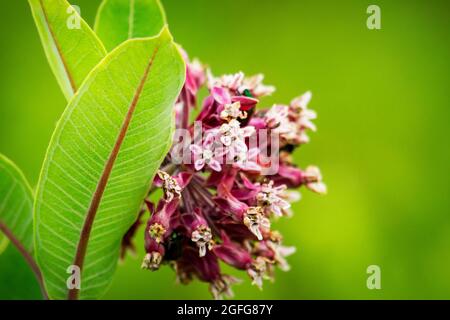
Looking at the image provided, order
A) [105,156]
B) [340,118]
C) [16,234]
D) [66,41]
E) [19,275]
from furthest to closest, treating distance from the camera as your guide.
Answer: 1. [340,118]
2. [19,275]
3. [16,234]
4. [66,41]
5. [105,156]

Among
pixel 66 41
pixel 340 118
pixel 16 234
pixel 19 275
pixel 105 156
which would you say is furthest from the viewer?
pixel 340 118

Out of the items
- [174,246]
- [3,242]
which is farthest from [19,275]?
[174,246]

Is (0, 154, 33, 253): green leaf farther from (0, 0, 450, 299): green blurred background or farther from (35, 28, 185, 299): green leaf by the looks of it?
(0, 0, 450, 299): green blurred background

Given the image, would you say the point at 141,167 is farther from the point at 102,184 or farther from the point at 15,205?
the point at 15,205

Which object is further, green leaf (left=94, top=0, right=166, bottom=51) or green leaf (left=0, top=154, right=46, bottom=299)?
green leaf (left=94, top=0, right=166, bottom=51)

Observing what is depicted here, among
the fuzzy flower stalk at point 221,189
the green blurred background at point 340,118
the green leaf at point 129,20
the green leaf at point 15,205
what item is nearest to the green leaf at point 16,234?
the green leaf at point 15,205

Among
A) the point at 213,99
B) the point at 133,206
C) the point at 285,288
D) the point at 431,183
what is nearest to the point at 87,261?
the point at 133,206

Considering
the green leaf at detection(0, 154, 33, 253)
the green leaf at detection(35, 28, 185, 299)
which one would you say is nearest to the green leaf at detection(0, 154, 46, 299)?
the green leaf at detection(0, 154, 33, 253)
